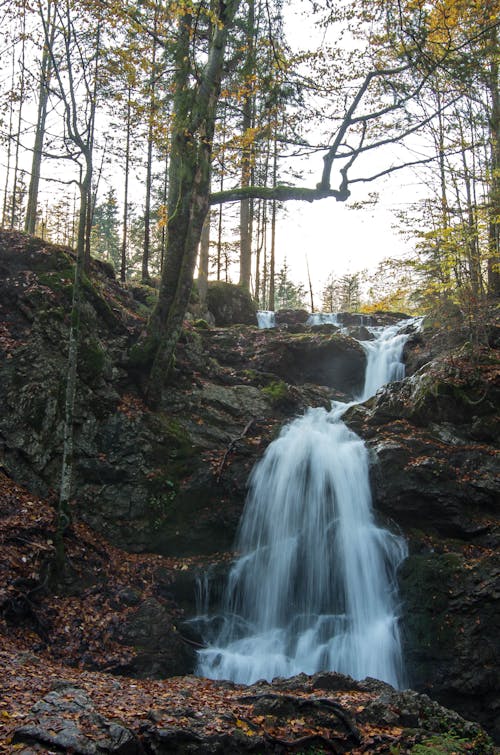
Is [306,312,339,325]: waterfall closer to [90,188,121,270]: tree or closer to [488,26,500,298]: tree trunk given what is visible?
[488,26,500,298]: tree trunk

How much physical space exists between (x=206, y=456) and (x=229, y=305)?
9.84 metres

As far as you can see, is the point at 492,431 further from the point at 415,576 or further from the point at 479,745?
the point at 479,745

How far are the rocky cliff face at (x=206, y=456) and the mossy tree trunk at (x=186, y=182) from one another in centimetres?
88

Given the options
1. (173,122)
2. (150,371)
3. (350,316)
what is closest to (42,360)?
(150,371)

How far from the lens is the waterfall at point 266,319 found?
60.2ft

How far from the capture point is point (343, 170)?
382 inches

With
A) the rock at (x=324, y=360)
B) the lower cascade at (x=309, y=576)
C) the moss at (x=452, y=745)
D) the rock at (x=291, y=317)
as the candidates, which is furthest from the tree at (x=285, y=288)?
the moss at (x=452, y=745)

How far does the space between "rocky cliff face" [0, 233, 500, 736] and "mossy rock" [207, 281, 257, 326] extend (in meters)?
6.83

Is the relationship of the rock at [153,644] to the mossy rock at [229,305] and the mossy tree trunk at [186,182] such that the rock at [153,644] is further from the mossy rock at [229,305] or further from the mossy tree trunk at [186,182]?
the mossy rock at [229,305]

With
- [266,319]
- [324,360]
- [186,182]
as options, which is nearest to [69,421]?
[186,182]

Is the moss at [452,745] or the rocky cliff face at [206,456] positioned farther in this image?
the rocky cliff face at [206,456]

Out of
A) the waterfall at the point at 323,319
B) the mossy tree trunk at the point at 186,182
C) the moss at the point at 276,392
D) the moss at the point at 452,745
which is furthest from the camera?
the waterfall at the point at 323,319

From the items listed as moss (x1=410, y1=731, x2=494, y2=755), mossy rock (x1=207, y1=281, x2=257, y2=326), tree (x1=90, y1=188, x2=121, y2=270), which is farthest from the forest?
tree (x1=90, y1=188, x2=121, y2=270)

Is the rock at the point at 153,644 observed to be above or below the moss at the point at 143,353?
below
